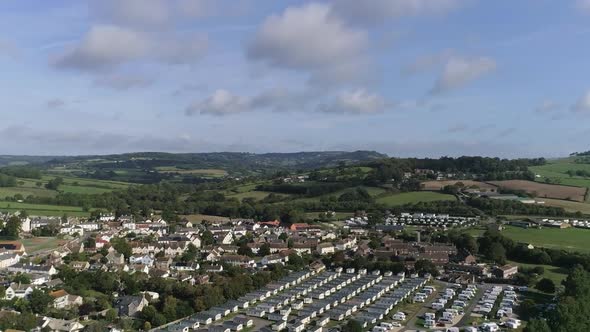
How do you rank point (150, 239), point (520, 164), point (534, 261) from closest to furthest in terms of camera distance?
point (534, 261)
point (150, 239)
point (520, 164)

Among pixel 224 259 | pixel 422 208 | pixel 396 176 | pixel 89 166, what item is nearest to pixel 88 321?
pixel 224 259

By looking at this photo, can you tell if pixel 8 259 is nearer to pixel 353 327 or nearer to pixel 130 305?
pixel 130 305

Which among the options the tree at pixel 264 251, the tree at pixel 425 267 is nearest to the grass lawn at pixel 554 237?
the tree at pixel 425 267

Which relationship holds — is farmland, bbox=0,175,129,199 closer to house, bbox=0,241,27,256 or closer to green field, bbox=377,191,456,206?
house, bbox=0,241,27,256

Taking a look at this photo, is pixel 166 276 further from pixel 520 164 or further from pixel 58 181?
pixel 520 164

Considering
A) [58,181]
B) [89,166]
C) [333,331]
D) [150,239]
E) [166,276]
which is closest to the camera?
[333,331]

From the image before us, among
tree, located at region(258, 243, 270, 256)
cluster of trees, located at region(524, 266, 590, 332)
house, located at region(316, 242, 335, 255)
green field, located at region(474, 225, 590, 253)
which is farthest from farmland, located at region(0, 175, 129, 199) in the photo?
cluster of trees, located at region(524, 266, 590, 332)

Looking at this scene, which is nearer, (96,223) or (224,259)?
(224,259)
